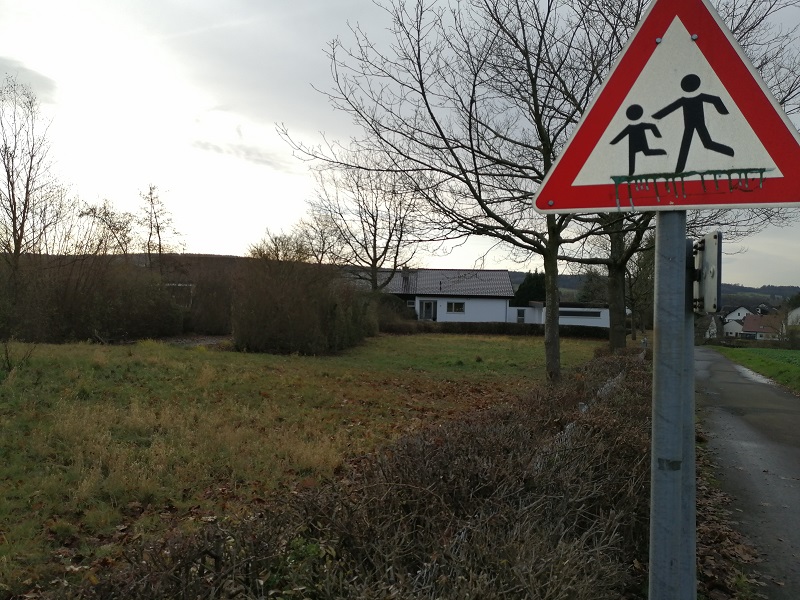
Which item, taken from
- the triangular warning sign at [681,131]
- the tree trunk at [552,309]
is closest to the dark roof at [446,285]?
the tree trunk at [552,309]

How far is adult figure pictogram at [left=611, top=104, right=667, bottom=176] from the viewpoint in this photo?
207 cm

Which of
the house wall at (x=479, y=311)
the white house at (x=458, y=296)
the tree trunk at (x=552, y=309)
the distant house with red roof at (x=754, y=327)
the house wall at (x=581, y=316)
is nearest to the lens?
the tree trunk at (x=552, y=309)

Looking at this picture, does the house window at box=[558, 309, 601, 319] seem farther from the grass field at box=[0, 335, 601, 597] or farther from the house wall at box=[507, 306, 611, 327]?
the grass field at box=[0, 335, 601, 597]

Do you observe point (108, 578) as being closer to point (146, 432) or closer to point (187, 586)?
point (187, 586)

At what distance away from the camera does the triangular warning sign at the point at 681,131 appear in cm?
196

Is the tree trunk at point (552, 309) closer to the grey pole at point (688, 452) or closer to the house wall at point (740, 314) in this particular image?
the grey pole at point (688, 452)

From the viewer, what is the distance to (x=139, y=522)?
4961 millimetres

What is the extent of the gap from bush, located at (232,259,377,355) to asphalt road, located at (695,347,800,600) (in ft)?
40.5

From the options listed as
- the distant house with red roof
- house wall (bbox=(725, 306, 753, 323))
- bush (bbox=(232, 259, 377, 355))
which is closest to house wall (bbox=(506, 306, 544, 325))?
bush (bbox=(232, 259, 377, 355))

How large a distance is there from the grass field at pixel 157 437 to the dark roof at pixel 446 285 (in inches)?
1783

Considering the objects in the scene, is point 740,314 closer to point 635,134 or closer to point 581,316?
point 581,316

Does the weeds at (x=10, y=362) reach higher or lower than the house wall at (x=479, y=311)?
lower

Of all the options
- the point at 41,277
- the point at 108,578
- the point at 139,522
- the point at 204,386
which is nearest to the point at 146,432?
the point at 139,522

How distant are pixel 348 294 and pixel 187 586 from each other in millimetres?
24728
